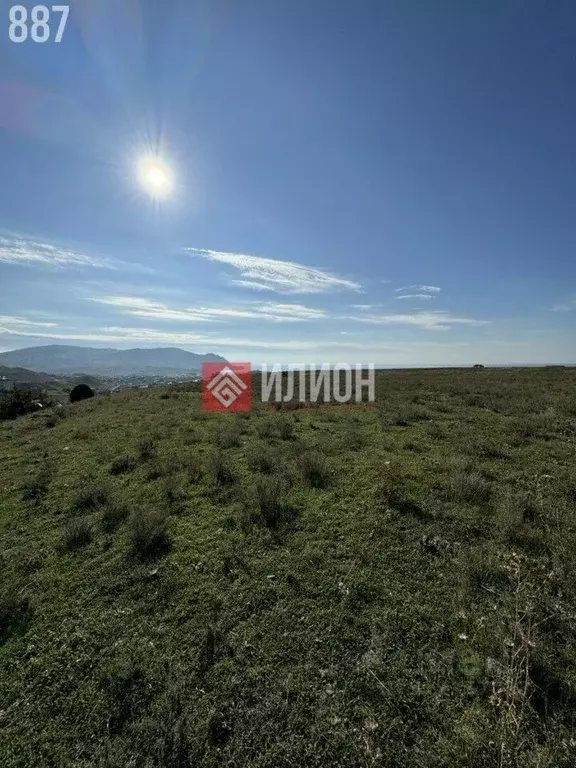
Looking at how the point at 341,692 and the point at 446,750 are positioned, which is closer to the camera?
the point at 446,750

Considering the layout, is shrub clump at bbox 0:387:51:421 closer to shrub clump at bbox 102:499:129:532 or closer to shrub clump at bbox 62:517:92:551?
shrub clump at bbox 102:499:129:532

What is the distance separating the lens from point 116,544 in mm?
5645

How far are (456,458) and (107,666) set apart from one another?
7.46m

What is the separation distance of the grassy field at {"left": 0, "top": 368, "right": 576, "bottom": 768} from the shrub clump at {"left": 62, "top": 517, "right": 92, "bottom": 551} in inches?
1.4

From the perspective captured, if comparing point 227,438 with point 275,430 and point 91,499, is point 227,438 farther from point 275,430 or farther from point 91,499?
point 91,499

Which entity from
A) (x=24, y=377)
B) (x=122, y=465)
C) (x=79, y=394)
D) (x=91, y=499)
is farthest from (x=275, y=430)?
(x=24, y=377)

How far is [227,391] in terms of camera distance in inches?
1003

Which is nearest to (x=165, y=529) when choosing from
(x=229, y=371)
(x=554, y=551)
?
(x=554, y=551)

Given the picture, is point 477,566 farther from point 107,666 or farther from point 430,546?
point 107,666

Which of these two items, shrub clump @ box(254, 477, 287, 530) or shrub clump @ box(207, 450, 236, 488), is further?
shrub clump @ box(207, 450, 236, 488)

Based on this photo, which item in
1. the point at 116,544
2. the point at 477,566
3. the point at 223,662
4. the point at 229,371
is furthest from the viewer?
the point at 229,371

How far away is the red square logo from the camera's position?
1905cm

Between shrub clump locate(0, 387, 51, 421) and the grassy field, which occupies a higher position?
the grassy field

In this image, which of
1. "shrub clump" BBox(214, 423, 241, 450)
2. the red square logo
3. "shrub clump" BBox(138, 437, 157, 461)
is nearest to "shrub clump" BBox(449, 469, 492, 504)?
"shrub clump" BBox(214, 423, 241, 450)
